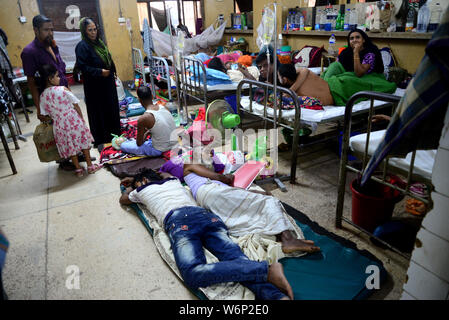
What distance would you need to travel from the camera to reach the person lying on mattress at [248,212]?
2178 millimetres

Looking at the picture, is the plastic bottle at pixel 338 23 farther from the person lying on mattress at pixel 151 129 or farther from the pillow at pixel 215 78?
the person lying on mattress at pixel 151 129

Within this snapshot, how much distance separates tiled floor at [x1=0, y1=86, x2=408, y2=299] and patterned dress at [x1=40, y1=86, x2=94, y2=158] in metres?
0.39

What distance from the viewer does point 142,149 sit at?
3951 millimetres

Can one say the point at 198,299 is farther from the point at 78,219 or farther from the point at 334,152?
the point at 334,152

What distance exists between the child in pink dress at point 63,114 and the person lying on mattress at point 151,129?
0.59 meters

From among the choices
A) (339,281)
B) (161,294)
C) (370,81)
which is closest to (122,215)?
(161,294)

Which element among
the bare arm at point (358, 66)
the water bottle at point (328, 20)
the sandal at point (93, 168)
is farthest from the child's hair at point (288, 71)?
the sandal at point (93, 168)

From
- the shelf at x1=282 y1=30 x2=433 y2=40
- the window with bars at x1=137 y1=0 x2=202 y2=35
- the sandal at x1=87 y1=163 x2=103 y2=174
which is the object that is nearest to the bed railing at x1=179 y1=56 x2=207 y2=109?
the sandal at x1=87 y1=163 x2=103 y2=174

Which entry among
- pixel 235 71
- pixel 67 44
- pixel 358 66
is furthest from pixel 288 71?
pixel 67 44

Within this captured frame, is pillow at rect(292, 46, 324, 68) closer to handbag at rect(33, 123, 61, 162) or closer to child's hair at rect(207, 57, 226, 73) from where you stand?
child's hair at rect(207, 57, 226, 73)

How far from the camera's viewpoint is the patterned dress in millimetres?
3311

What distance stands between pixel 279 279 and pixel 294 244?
1.35 feet
